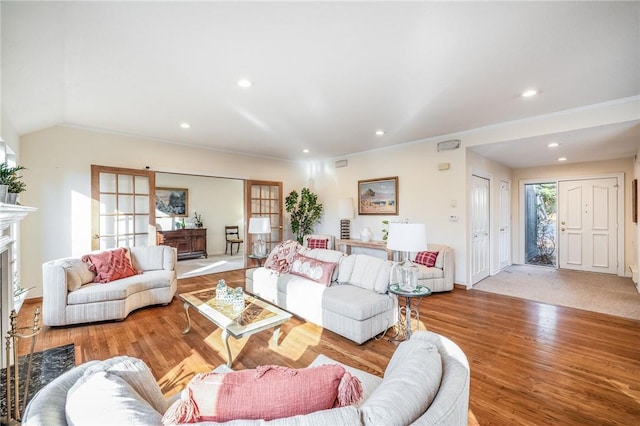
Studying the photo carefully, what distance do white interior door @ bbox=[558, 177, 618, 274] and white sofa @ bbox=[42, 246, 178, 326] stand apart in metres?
7.92

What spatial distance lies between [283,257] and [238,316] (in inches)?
61.7

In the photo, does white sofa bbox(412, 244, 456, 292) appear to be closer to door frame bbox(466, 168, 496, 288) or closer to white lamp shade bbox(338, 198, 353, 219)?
door frame bbox(466, 168, 496, 288)

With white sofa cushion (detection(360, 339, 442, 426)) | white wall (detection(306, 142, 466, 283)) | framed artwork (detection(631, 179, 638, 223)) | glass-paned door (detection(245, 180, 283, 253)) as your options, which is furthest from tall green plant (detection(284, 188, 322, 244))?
framed artwork (detection(631, 179, 638, 223))

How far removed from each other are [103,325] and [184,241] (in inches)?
186

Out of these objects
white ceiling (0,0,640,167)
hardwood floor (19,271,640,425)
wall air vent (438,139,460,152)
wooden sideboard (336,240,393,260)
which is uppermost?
white ceiling (0,0,640,167)

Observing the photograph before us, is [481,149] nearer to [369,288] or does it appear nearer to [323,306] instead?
[369,288]

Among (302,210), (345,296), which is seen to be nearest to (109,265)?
(345,296)

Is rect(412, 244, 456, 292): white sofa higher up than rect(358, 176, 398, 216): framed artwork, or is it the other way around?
rect(358, 176, 398, 216): framed artwork

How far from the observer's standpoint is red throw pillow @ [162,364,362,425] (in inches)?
33.0

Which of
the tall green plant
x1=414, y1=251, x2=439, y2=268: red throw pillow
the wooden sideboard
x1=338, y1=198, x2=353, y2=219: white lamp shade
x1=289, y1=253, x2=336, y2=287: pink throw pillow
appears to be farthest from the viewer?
the tall green plant

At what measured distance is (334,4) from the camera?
5.74 feet

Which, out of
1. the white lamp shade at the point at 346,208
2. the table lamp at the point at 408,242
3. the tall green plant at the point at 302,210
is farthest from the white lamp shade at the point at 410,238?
the tall green plant at the point at 302,210

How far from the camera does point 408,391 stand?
937 mm

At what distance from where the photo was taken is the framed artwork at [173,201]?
7840 mm
